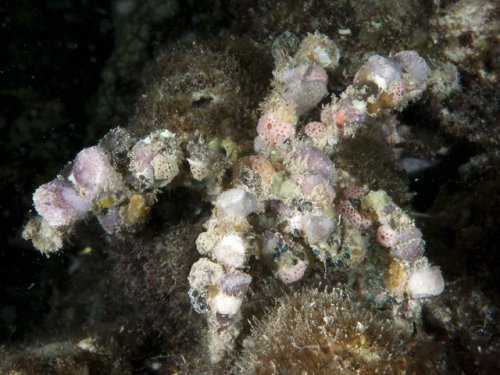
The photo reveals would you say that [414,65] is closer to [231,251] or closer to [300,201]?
[300,201]

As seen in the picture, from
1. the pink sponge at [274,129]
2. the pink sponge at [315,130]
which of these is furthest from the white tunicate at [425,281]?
the pink sponge at [274,129]

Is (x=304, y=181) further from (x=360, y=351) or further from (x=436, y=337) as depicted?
(x=436, y=337)

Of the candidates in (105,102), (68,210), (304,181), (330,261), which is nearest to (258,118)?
(304,181)

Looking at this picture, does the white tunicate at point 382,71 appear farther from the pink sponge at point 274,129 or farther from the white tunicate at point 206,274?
the white tunicate at point 206,274

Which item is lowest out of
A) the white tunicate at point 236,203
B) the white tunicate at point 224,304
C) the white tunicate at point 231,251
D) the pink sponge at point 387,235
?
the pink sponge at point 387,235

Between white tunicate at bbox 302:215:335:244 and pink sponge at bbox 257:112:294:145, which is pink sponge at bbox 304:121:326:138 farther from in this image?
white tunicate at bbox 302:215:335:244

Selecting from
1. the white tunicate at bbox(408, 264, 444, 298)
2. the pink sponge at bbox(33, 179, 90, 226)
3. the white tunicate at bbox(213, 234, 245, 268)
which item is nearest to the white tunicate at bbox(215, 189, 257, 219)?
the white tunicate at bbox(213, 234, 245, 268)

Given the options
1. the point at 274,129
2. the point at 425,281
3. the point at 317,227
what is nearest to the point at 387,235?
the point at 425,281
